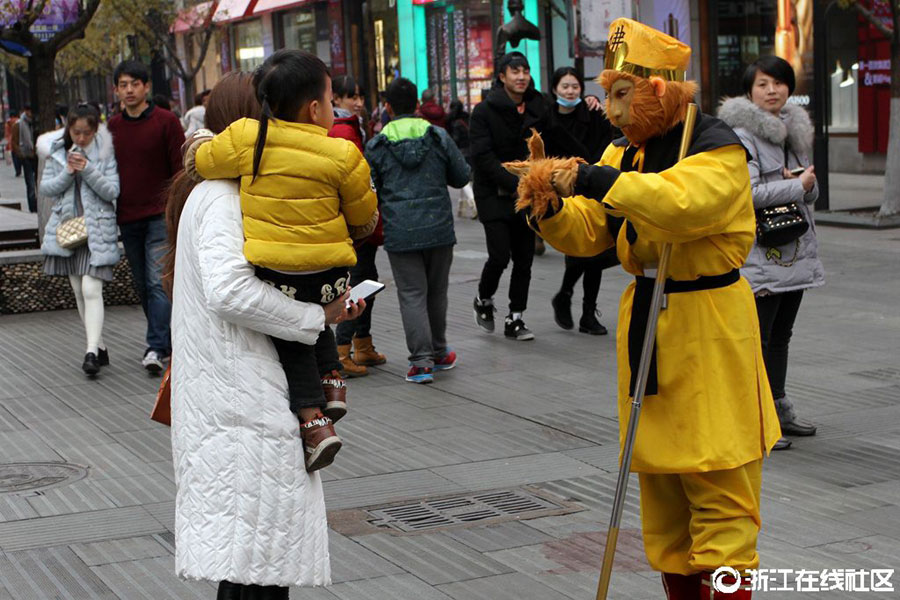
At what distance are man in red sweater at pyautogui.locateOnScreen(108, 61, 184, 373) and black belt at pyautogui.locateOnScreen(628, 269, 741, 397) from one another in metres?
5.35

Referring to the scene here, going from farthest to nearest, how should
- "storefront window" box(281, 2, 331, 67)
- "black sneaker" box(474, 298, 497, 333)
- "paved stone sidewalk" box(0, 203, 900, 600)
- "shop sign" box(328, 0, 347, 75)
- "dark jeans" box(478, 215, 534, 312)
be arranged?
1. "storefront window" box(281, 2, 331, 67)
2. "shop sign" box(328, 0, 347, 75)
3. "black sneaker" box(474, 298, 497, 333)
4. "dark jeans" box(478, 215, 534, 312)
5. "paved stone sidewalk" box(0, 203, 900, 600)

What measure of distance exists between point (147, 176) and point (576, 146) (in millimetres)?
3030

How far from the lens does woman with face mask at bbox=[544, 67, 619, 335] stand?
9641 millimetres

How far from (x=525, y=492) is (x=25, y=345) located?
18.4ft

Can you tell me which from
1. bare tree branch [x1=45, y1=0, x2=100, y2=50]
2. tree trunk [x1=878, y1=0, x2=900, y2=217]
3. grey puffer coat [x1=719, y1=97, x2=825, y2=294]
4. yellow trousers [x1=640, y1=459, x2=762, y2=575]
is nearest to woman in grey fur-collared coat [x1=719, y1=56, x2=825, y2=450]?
grey puffer coat [x1=719, y1=97, x2=825, y2=294]

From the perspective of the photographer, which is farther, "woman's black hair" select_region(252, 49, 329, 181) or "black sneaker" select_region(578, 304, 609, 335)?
"black sneaker" select_region(578, 304, 609, 335)

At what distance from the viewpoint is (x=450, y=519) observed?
5562 millimetres

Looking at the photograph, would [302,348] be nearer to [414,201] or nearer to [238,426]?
[238,426]

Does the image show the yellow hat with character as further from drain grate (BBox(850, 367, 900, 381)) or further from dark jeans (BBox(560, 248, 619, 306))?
dark jeans (BBox(560, 248, 619, 306))

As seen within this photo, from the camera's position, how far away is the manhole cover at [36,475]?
6.23 m

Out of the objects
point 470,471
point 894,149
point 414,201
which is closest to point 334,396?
point 470,471

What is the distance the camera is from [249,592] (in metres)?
3.61

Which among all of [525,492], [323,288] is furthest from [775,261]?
[323,288]

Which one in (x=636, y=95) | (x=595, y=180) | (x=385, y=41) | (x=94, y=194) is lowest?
(x=94, y=194)
